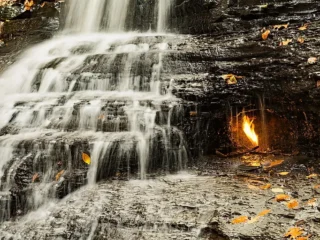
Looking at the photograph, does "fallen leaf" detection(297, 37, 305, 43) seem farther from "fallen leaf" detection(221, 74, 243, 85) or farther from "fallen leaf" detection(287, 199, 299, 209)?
"fallen leaf" detection(287, 199, 299, 209)

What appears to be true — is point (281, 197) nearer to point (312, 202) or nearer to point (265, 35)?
point (312, 202)

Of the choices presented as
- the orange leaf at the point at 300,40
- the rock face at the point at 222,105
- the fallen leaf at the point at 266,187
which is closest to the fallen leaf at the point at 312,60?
the rock face at the point at 222,105

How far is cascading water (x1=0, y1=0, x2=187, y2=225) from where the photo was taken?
14.8ft

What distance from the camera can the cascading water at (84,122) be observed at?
452 cm

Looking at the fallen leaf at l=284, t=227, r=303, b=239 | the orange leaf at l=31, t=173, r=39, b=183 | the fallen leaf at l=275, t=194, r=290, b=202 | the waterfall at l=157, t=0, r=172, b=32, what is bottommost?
the fallen leaf at l=284, t=227, r=303, b=239

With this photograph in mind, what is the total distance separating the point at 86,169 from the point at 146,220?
5.07 ft

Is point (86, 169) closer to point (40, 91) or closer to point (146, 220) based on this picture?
point (146, 220)

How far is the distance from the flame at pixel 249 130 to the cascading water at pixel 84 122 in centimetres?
113

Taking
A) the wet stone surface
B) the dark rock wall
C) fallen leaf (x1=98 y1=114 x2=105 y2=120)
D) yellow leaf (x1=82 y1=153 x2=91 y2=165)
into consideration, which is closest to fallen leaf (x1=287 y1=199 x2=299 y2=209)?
the wet stone surface

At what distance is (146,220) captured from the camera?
3.37 m

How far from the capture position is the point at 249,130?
5.27 meters

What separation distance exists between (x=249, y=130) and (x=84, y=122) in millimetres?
2811

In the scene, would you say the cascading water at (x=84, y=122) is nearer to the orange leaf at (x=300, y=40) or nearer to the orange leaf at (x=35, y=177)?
the orange leaf at (x=35, y=177)

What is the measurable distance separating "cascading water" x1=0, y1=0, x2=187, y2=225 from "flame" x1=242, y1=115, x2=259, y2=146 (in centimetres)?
113
